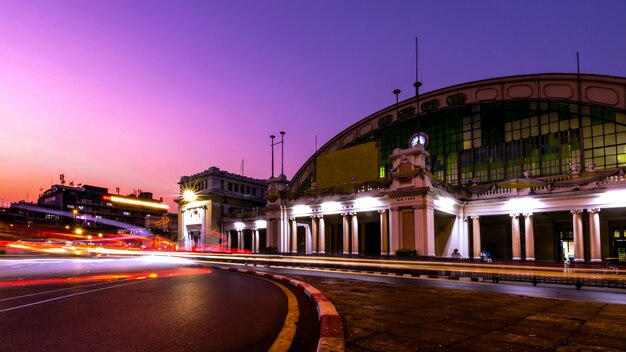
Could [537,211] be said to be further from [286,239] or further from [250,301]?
[250,301]

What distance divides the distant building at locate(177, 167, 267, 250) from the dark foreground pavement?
5521 centimetres

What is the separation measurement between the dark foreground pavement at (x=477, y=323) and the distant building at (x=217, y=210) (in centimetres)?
5521

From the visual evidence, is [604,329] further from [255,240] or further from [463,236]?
[255,240]

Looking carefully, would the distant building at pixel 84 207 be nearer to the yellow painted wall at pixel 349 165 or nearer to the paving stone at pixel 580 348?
the yellow painted wall at pixel 349 165

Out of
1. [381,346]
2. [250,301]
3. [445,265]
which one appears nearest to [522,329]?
[381,346]

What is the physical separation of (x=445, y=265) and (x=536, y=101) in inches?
1315

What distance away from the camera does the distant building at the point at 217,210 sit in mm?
70431

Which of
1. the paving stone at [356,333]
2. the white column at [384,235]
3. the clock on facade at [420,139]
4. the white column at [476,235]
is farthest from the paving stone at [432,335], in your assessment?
the clock on facade at [420,139]

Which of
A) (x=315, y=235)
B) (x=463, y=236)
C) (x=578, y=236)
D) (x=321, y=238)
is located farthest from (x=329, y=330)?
(x=315, y=235)

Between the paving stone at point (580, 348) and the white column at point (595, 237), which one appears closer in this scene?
the paving stone at point (580, 348)

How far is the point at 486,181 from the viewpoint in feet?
161

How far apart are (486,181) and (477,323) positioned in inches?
1810

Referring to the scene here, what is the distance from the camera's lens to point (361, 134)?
65062mm

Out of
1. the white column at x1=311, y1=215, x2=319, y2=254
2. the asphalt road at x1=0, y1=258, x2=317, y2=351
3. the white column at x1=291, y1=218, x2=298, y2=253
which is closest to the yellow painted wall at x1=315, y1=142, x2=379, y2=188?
the white column at x1=291, y1=218, x2=298, y2=253
